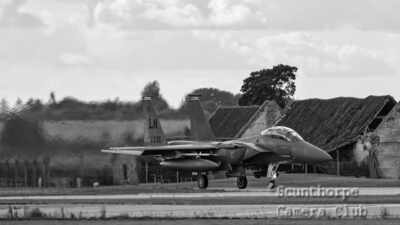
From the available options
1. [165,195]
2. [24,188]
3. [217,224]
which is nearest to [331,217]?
[217,224]

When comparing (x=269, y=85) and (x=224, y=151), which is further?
(x=269, y=85)

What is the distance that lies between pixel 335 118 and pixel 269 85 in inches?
1301

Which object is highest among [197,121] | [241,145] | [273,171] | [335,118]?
[335,118]

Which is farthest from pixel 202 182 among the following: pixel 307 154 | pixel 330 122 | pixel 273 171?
pixel 330 122

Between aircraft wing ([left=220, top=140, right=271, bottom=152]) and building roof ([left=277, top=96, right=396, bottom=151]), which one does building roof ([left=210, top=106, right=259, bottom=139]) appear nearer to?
building roof ([left=277, top=96, right=396, bottom=151])

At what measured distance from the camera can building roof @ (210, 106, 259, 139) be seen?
253 ft

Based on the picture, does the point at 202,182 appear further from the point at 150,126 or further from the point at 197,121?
the point at 150,126

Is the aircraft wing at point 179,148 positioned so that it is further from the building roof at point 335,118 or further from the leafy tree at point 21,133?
the building roof at point 335,118

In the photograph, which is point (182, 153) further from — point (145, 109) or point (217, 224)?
point (217, 224)

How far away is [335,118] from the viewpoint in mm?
68000

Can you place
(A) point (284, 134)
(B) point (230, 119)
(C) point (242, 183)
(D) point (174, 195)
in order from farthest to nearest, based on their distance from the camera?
(B) point (230, 119) < (C) point (242, 183) < (A) point (284, 134) < (D) point (174, 195)

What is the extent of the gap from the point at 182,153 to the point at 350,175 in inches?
702

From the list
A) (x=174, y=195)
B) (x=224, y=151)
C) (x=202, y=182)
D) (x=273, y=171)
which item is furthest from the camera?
(x=202, y=182)

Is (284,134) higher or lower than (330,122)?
lower
